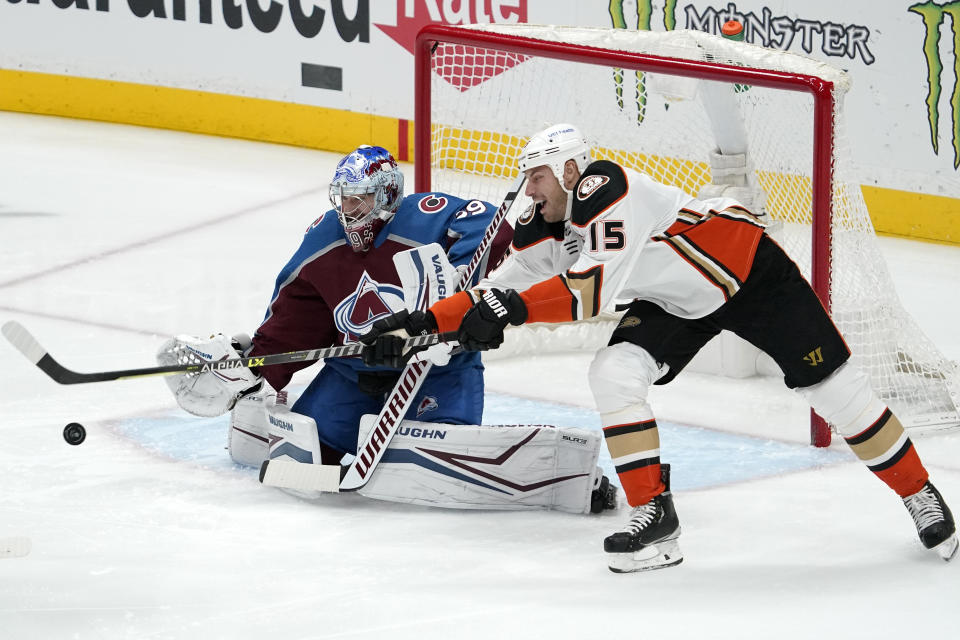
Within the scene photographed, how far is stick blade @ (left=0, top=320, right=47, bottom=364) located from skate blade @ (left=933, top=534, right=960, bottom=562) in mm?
1845

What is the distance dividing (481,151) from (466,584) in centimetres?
216

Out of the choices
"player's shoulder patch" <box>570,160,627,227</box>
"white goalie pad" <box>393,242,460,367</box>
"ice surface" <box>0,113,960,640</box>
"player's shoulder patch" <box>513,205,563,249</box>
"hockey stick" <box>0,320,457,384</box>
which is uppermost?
"player's shoulder patch" <box>570,160,627,227</box>

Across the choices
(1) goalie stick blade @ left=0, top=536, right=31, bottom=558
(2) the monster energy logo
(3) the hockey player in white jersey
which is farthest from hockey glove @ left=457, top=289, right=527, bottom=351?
(2) the monster energy logo

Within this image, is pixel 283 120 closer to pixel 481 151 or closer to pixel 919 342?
pixel 481 151

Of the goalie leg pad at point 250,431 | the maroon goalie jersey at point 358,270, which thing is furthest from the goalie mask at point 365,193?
the goalie leg pad at point 250,431

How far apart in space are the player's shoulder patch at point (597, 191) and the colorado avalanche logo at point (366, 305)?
0.61m

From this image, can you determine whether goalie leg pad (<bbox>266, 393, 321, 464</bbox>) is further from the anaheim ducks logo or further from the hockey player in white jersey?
the anaheim ducks logo

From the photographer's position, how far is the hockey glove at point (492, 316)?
298 centimetres

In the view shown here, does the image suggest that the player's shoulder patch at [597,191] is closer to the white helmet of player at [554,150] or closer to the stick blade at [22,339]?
the white helmet of player at [554,150]

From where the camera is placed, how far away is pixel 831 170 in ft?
12.2

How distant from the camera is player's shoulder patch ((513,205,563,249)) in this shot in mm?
3221

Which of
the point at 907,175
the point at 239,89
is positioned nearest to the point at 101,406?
the point at 907,175

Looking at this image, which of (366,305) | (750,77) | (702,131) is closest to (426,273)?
(366,305)

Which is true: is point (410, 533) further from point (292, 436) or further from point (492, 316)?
point (492, 316)
